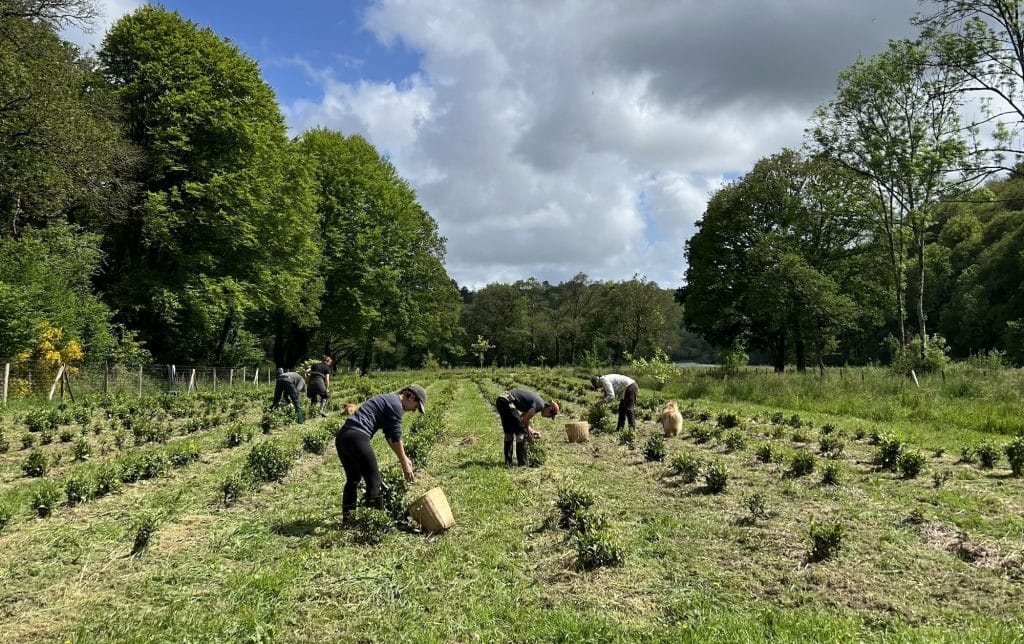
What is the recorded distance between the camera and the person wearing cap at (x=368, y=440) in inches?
261

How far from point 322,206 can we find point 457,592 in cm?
3820

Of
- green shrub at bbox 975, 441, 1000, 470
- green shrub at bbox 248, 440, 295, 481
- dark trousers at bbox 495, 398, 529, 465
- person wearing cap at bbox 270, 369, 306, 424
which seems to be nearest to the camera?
green shrub at bbox 248, 440, 295, 481

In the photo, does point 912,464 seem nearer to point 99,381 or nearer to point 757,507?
point 757,507

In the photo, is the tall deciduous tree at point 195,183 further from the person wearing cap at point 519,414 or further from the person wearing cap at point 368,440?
the person wearing cap at point 368,440

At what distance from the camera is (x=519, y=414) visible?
1064cm

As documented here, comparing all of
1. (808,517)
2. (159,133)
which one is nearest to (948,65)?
(808,517)

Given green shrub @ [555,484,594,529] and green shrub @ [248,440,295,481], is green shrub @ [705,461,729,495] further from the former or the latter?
green shrub @ [248,440,295,481]

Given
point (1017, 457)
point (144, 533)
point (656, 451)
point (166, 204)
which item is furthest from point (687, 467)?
point (166, 204)

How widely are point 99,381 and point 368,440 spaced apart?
22228mm

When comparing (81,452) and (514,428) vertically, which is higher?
(514,428)

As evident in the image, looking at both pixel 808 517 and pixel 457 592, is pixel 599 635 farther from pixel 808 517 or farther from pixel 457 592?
pixel 808 517

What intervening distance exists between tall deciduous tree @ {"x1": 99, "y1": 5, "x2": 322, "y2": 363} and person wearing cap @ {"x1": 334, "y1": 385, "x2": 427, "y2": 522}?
71.6 ft

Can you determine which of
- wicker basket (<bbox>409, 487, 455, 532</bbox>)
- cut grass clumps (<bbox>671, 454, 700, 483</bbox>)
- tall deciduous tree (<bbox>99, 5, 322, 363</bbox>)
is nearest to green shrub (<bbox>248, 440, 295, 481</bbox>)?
wicker basket (<bbox>409, 487, 455, 532</bbox>)

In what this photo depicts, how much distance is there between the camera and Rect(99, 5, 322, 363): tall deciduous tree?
80.5ft
